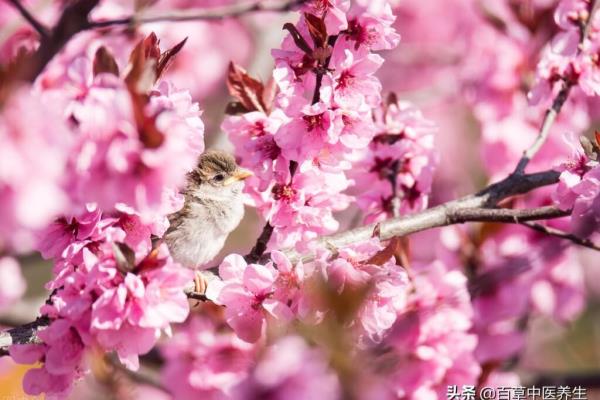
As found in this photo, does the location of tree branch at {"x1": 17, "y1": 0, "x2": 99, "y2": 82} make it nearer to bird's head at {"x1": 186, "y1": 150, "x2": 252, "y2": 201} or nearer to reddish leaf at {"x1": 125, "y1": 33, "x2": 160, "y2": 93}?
reddish leaf at {"x1": 125, "y1": 33, "x2": 160, "y2": 93}

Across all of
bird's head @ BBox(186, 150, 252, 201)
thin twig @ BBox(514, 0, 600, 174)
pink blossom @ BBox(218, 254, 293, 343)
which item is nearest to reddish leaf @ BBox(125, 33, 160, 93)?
pink blossom @ BBox(218, 254, 293, 343)

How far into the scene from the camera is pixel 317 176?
2064mm

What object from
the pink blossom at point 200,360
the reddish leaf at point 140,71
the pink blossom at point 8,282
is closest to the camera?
the reddish leaf at point 140,71

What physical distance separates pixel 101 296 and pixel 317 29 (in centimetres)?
77

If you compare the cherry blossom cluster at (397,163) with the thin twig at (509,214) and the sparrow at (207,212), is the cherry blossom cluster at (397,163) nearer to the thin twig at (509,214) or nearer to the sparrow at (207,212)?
the thin twig at (509,214)

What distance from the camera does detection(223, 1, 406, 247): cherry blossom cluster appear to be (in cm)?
188

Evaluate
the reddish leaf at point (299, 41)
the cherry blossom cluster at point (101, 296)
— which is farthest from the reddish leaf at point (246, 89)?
the cherry blossom cluster at point (101, 296)

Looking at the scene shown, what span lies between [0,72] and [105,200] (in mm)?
250

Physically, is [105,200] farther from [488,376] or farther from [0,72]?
[488,376]

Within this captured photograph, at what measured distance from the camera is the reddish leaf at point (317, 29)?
1833 mm

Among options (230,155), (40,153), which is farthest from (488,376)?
(40,153)

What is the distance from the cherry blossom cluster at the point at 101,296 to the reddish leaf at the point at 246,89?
20.0 inches

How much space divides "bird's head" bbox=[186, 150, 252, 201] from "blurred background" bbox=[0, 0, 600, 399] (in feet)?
1.01

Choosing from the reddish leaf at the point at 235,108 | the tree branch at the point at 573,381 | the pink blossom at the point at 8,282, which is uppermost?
the reddish leaf at the point at 235,108
